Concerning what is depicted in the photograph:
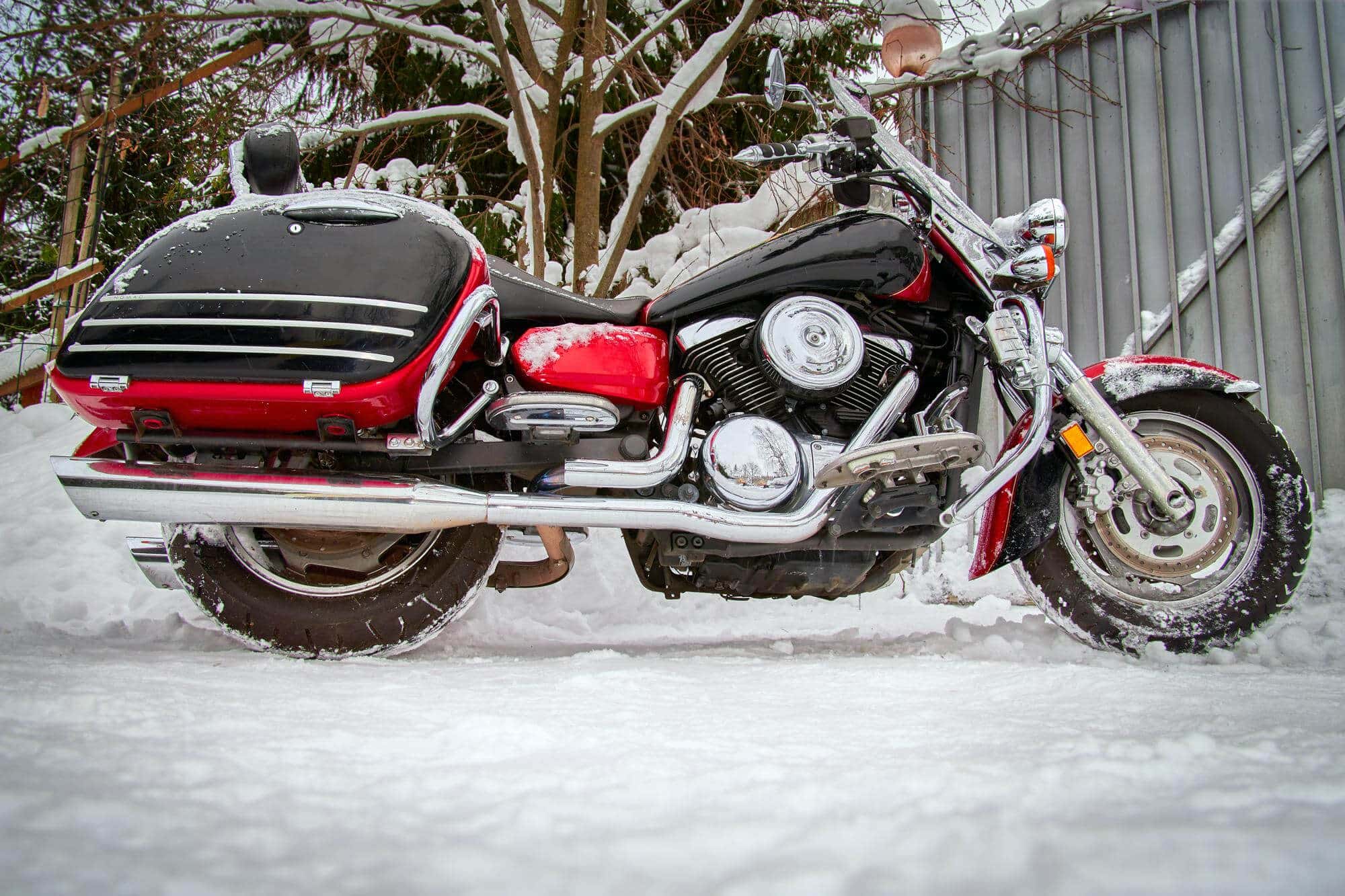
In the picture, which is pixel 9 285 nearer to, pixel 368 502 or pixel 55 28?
pixel 55 28

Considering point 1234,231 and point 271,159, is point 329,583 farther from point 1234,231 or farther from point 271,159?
point 1234,231

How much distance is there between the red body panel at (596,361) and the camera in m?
1.91

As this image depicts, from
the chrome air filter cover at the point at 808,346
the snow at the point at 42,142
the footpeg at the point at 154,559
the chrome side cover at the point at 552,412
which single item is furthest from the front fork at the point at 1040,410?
the snow at the point at 42,142

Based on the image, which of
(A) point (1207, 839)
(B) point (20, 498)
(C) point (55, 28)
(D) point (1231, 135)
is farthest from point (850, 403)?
(C) point (55, 28)

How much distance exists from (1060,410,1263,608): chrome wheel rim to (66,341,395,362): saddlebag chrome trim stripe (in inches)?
73.0

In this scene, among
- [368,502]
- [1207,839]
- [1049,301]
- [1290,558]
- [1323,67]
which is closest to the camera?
[1207,839]

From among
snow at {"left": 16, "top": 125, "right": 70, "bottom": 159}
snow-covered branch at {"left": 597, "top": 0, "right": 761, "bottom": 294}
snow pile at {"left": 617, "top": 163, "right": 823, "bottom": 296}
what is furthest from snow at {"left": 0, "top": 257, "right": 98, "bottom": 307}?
snow pile at {"left": 617, "top": 163, "right": 823, "bottom": 296}

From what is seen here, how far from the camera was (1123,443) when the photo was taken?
1.98m

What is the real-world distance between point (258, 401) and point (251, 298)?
0.23 m

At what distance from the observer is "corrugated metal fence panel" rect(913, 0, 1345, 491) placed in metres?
3.08

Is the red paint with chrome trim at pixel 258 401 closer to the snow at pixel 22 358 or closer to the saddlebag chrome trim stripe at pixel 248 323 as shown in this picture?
the saddlebag chrome trim stripe at pixel 248 323

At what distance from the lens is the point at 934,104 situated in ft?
12.7

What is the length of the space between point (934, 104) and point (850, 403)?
259 cm

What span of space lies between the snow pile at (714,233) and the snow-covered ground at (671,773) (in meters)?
3.17
